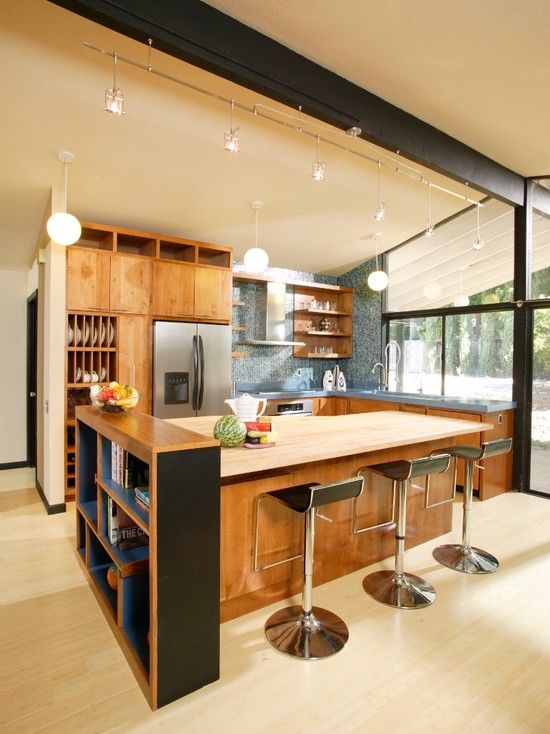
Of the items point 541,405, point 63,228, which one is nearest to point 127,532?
point 63,228

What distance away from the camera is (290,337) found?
20.1 feet

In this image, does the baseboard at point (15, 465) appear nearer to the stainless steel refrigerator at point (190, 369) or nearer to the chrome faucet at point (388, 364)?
the stainless steel refrigerator at point (190, 369)

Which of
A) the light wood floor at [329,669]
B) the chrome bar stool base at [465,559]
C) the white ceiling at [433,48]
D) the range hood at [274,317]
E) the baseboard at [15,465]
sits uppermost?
the white ceiling at [433,48]

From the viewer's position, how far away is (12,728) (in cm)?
162

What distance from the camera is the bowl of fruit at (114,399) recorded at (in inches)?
99.6

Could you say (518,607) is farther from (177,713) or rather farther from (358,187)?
(358,187)

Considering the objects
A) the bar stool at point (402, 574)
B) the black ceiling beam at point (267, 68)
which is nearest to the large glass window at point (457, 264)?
the black ceiling beam at point (267, 68)

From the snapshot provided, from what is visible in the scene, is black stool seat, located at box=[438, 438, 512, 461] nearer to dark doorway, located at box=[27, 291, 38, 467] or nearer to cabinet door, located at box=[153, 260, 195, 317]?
cabinet door, located at box=[153, 260, 195, 317]

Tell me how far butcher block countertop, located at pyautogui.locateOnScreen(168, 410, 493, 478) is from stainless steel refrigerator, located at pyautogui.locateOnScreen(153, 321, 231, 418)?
4.92 feet

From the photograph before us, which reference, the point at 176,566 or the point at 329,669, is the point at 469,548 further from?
the point at 176,566

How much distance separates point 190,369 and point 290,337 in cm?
199

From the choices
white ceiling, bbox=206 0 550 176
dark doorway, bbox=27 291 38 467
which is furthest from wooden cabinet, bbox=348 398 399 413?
dark doorway, bbox=27 291 38 467

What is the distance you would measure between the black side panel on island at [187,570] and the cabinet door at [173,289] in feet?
9.70

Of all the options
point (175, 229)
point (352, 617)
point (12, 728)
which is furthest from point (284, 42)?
point (12, 728)
